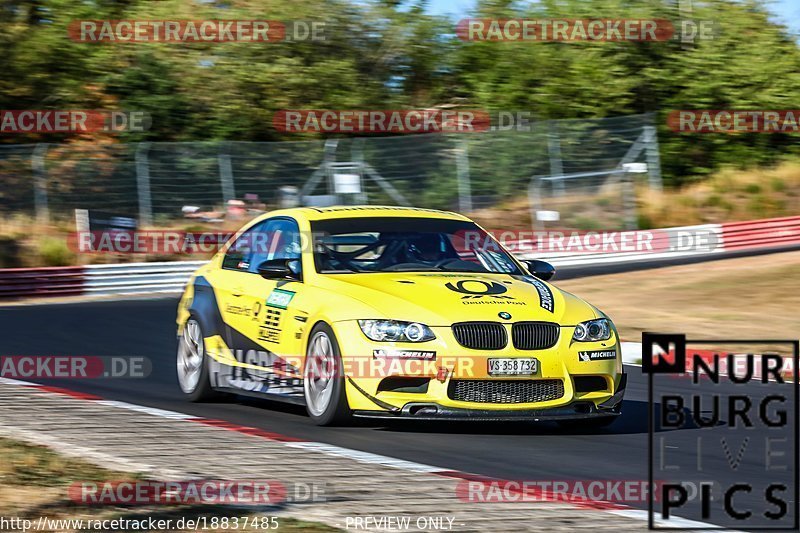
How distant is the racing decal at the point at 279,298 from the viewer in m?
9.09

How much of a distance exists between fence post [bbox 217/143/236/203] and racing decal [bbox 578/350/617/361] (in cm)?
1699

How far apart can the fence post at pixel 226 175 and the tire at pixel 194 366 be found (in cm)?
1460

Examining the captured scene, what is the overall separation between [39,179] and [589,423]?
16.8 m

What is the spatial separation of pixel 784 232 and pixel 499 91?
431 inches

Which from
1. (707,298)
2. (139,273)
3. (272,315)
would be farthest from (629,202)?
(272,315)

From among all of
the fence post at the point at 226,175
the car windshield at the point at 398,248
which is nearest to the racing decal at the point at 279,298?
the car windshield at the point at 398,248

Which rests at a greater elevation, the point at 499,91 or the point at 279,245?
the point at 499,91

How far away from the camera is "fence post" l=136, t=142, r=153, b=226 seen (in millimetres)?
24141

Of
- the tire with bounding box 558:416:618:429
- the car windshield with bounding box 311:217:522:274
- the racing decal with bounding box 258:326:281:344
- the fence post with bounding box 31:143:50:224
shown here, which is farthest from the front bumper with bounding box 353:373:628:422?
the fence post with bounding box 31:143:50:224

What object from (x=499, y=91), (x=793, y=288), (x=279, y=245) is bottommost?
(x=793, y=288)

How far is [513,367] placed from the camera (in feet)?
27.1

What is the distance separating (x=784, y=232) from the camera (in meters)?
29.2

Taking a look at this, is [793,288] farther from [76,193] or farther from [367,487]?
[367,487]

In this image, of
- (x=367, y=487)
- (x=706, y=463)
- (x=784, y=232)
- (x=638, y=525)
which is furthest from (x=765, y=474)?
(x=784, y=232)
